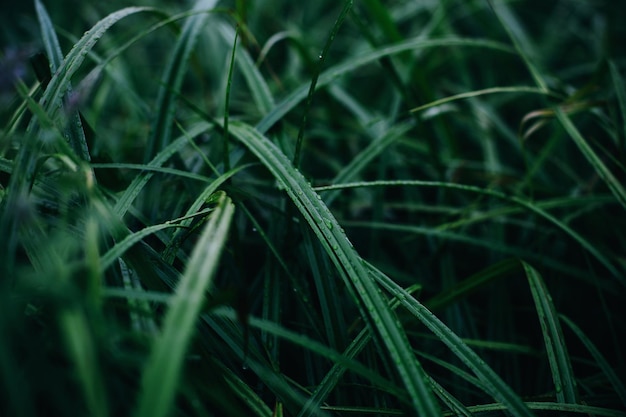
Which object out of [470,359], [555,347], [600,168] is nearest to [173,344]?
[470,359]

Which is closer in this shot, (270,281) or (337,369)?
(337,369)

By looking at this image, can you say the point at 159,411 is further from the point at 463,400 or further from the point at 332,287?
the point at 463,400

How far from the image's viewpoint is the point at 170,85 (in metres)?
0.96

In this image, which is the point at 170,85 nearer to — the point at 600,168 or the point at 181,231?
the point at 181,231

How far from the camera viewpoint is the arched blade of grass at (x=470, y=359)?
23.8 inches

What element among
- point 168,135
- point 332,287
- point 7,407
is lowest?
point 332,287

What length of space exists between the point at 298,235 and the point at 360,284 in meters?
0.34

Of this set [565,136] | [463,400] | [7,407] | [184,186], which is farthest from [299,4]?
[7,407]

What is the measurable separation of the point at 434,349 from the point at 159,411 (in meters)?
0.71

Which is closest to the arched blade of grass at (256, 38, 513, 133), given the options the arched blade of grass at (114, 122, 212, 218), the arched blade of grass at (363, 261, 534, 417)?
the arched blade of grass at (114, 122, 212, 218)

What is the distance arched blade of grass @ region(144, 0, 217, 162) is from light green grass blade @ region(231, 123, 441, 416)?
250 mm

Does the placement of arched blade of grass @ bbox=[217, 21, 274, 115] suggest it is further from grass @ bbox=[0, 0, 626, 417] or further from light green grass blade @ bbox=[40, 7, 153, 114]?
light green grass blade @ bbox=[40, 7, 153, 114]

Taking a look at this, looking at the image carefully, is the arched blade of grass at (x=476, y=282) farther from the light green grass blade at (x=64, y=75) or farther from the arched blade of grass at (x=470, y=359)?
the light green grass blade at (x=64, y=75)

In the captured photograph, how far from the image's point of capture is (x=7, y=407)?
52cm
